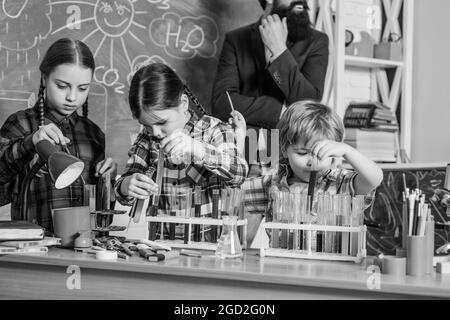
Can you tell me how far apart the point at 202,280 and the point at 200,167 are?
0.68 meters

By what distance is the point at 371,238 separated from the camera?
10.1ft

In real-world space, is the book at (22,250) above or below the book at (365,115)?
below

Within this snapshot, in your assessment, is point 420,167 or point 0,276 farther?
point 420,167

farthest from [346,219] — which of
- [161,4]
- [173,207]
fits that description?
[161,4]

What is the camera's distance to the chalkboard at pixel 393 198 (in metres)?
2.96

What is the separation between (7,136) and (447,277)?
5.30 feet

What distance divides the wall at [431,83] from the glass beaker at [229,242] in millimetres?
1960

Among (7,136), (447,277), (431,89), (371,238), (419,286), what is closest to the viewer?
(419,286)

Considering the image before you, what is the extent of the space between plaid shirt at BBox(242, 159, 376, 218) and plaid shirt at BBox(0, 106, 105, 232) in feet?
2.28

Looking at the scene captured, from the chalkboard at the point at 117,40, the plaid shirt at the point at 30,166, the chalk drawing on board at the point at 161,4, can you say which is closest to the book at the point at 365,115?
the chalkboard at the point at 117,40

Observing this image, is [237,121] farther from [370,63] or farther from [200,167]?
[370,63]

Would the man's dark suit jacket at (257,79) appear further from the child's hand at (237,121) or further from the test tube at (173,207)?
the test tube at (173,207)
